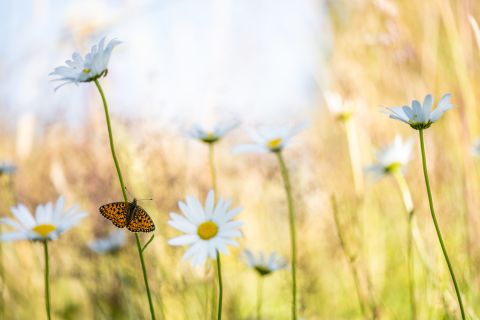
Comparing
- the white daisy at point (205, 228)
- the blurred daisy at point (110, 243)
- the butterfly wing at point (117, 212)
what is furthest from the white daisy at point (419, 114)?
the blurred daisy at point (110, 243)

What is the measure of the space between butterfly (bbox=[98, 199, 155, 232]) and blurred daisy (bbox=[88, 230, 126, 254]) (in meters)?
0.51

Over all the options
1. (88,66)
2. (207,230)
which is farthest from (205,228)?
(88,66)

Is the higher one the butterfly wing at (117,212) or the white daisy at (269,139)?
the white daisy at (269,139)

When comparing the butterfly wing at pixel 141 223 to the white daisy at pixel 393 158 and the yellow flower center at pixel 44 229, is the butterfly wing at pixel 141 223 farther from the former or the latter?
the white daisy at pixel 393 158

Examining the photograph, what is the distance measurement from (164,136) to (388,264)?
29.4 inches

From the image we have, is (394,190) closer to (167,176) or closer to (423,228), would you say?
(423,228)

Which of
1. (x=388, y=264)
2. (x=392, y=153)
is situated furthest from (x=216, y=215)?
(x=388, y=264)

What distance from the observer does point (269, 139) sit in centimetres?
85

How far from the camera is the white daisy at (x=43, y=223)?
0.70m

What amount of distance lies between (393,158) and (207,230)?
0.45 meters

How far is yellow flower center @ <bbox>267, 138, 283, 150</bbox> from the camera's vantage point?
0.81m

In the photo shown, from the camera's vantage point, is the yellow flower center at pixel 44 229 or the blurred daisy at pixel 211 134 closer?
the yellow flower center at pixel 44 229

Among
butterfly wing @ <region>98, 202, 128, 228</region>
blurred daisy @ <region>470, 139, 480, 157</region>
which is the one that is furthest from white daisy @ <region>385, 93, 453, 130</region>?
blurred daisy @ <region>470, 139, 480, 157</region>

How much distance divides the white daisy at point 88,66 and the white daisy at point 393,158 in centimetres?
54
